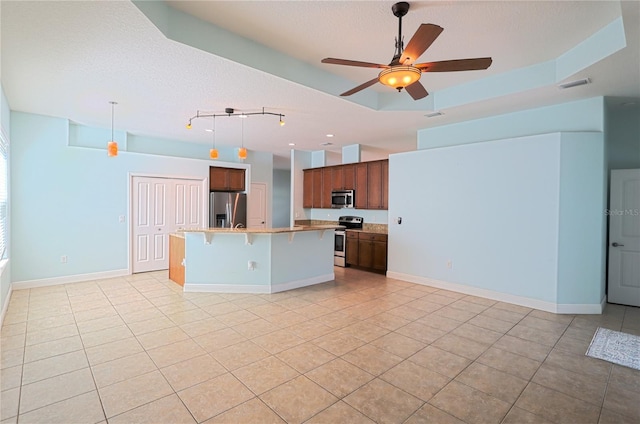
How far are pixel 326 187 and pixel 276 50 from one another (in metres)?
4.69

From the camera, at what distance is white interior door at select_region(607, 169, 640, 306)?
4410 millimetres

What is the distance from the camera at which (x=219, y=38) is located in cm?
297

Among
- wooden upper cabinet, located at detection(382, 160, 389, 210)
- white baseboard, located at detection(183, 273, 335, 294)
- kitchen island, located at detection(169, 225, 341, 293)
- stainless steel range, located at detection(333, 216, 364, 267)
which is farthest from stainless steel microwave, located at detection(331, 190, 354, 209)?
white baseboard, located at detection(183, 273, 335, 294)

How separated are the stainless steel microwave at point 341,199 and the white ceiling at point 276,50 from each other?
2548 millimetres

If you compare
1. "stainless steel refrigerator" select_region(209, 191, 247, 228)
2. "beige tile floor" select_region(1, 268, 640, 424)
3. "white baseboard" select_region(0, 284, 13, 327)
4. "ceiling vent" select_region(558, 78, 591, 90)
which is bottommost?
"beige tile floor" select_region(1, 268, 640, 424)

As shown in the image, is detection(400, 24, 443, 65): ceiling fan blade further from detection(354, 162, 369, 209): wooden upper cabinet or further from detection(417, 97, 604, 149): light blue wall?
detection(354, 162, 369, 209): wooden upper cabinet

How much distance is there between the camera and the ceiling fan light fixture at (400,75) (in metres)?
2.52

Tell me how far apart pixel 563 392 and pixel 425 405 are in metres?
1.12

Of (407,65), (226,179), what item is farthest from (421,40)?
(226,179)

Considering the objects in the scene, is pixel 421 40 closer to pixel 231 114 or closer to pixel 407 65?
pixel 407 65

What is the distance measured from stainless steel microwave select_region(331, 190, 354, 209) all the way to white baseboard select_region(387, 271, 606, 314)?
2.14m

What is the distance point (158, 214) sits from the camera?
6531 mm

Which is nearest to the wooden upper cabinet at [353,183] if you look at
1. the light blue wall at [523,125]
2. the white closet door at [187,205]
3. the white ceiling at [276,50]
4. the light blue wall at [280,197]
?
the light blue wall at [523,125]

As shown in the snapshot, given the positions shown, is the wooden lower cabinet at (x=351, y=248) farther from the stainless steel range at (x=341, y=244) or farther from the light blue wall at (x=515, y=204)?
the light blue wall at (x=515, y=204)
